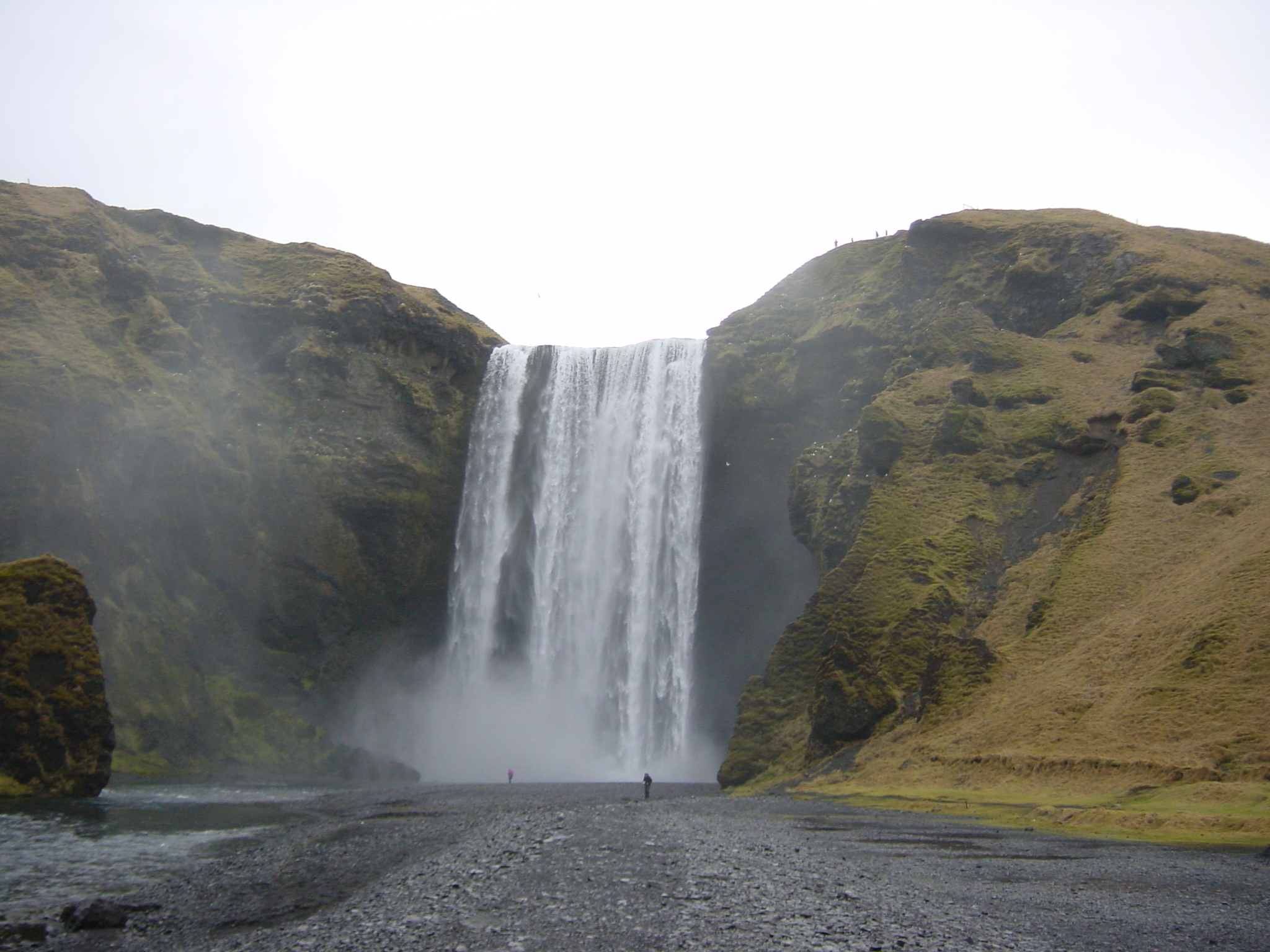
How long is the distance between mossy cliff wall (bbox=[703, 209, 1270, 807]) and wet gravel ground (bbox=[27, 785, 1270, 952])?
9500 millimetres

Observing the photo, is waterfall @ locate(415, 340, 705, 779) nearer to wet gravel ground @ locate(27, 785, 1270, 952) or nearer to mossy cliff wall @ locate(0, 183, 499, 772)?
mossy cliff wall @ locate(0, 183, 499, 772)

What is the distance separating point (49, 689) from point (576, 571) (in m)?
30.9

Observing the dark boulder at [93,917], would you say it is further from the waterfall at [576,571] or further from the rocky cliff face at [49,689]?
the waterfall at [576,571]

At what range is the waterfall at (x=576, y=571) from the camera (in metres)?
54.9

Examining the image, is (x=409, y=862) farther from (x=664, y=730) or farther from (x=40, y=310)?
(x=40, y=310)

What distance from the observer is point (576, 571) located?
193 ft

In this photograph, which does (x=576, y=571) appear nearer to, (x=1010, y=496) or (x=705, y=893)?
(x=1010, y=496)

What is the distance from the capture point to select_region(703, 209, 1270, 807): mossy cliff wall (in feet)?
94.8

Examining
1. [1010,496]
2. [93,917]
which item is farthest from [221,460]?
[93,917]

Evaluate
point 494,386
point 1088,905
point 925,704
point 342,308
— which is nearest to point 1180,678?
point 925,704

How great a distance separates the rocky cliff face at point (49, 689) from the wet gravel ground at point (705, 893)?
47.6 feet

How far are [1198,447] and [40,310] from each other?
59614mm

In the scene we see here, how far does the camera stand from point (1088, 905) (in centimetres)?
1203

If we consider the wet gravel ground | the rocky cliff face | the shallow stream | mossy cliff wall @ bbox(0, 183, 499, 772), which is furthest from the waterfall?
the wet gravel ground
